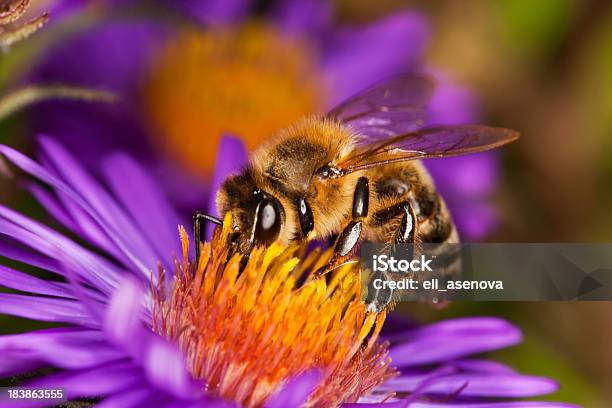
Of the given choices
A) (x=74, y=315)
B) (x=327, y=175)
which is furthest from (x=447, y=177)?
(x=74, y=315)

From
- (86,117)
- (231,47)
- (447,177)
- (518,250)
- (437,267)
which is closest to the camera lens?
(437,267)

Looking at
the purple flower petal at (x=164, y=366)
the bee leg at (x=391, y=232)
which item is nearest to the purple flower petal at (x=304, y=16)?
the bee leg at (x=391, y=232)

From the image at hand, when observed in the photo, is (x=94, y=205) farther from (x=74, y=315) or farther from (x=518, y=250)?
(x=518, y=250)

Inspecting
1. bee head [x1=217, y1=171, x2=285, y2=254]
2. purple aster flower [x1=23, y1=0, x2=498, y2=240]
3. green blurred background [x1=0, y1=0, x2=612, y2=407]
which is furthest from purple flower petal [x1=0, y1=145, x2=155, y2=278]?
green blurred background [x1=0, y1=0, x2=612, y2=407]

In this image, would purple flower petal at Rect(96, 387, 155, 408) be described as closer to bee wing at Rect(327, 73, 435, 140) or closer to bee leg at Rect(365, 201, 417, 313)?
bee leg at Rect(365, 201, 417, 313)

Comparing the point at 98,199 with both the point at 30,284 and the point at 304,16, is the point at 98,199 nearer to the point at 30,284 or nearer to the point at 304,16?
the point at 30,284

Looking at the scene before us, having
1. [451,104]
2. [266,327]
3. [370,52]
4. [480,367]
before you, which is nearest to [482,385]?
[480,367]
